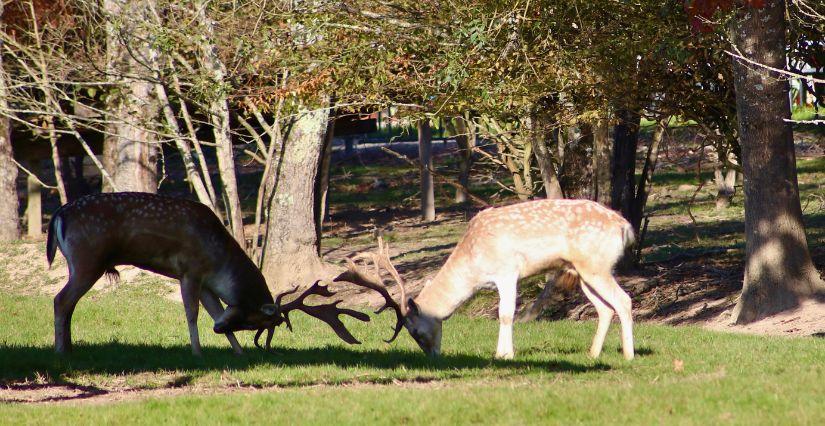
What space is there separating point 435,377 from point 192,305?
9.37 ft

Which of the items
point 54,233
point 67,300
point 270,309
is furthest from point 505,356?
point 54,233

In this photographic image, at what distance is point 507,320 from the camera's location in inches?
398

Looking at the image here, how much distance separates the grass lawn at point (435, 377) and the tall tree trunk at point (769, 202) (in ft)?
4.72

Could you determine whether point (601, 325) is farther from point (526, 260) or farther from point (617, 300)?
point (526, 260)

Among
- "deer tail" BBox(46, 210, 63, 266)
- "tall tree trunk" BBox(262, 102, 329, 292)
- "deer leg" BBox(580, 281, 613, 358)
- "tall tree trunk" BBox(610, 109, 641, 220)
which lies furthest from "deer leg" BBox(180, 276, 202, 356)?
"tall tree trunk" BBox(262, 102, 329, 292)

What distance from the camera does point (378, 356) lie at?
414 inches

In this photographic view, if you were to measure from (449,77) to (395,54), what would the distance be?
1428mm

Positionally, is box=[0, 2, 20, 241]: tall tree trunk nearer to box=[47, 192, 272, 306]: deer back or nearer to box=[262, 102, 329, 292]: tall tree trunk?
box=[262, 102, 329, 292]: tall tree trunk

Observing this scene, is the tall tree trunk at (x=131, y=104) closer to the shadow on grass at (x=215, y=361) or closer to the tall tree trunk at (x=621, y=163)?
the shadow on grass at (x=215, y=361)

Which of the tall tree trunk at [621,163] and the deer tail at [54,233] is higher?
the tall tree trunk at [621,163]

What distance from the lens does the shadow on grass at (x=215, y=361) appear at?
31.9 feet

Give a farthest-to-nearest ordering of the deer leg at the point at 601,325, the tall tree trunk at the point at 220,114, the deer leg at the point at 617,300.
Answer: the tall tree trunk at the point at 220,114, the deer leg at the point at 601,325, the deer leg at the point at 617,300

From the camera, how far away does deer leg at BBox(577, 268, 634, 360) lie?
996 centimetres

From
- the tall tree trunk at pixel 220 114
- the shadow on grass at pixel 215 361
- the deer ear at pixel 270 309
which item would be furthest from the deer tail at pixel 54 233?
the tall tree trunk at pixel 220 114
